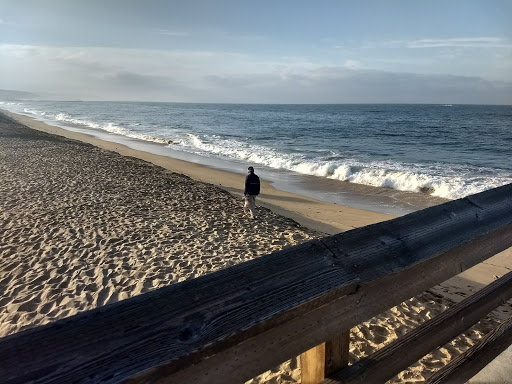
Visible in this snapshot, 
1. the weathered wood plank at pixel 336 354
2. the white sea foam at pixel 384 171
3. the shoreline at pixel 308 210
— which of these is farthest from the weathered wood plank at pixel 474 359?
the white sea foam at pixel 384 171

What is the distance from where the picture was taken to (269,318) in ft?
2.99

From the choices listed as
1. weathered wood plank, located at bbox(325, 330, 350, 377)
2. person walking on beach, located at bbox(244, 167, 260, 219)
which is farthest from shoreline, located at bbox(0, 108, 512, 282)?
weathered wood plank, located at bbox(325, 330, 350, 377)

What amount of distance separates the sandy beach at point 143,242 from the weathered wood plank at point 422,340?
241 centimetres

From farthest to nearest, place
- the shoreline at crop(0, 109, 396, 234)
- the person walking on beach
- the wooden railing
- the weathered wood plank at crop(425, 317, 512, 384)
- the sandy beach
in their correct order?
the shoreline at crop(0, 109, 396, 234) → the person walking on beach → the sandy beach → the weathered wood plank at crop(425, 317, 512, 384) → the wooden railing

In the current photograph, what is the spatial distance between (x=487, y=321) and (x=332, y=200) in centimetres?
846

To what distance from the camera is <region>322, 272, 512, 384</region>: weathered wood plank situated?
124 centimetres

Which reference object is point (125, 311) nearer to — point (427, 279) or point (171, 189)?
point (427, 279)

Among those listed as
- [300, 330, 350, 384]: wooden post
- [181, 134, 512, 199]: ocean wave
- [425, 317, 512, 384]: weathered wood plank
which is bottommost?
[181, 134, 512, 199]: ocean wave

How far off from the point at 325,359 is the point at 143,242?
660 centimetres

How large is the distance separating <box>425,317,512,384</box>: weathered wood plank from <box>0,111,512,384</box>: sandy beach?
2.32 metres

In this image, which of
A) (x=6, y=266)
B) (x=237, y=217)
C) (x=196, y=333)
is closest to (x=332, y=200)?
(x=237, y=217)

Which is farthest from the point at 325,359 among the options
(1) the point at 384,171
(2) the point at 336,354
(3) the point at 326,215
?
(1) the point at 384,171

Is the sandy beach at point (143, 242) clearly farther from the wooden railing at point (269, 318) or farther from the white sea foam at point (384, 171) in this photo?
the white sea foam at point (384, 171)

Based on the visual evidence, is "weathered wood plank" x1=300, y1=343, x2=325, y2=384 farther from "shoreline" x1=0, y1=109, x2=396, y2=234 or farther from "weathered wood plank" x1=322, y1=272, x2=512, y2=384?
"shoreline" x1=0, y1=109, x2=396, y2=234
